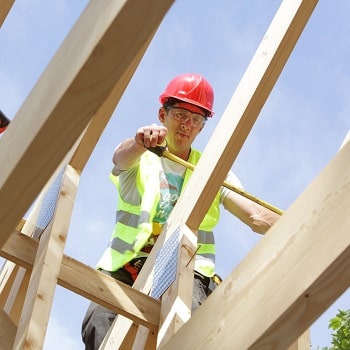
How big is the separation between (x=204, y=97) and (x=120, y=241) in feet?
3.21

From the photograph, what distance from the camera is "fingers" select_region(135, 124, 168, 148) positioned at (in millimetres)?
3438

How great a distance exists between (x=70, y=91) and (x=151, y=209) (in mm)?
2094

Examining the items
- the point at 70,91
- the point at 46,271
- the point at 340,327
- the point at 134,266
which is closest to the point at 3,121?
the point at 46,271

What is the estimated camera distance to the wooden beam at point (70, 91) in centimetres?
168

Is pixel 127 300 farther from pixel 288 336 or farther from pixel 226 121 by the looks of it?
pixel 288 336

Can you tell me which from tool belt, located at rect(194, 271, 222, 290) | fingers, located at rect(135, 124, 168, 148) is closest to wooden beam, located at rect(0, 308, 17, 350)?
fingers, located at rect(135, 124, 168, 148)

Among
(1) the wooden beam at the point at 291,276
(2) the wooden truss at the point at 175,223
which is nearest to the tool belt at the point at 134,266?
(2) the wooden truss at the point at 175,223

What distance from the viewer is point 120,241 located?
12.6ft

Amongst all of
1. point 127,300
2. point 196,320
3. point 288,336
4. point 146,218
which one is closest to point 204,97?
point 146,218

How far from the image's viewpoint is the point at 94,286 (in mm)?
3203

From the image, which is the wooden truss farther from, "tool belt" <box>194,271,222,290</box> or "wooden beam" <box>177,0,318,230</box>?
"tool belt" <box>194,271,222,290</box>

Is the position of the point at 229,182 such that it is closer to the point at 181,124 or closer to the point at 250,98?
the point at 181,124

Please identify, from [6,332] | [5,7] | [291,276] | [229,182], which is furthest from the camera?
[229,182]

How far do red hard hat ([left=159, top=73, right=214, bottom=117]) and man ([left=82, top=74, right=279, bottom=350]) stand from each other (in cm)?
5
